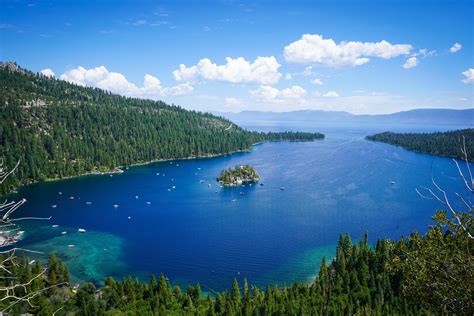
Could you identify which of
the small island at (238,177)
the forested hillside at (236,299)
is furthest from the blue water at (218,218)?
the forested hillside at (236,299)

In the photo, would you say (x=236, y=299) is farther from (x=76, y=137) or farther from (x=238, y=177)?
(x=76, y=137)

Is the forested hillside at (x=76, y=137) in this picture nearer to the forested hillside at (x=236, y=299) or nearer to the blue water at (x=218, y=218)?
the blue water at (x=218, y=218)

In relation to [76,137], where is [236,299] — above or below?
below

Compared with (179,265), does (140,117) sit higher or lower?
higher

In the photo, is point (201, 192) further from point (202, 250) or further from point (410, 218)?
point (410, 218)

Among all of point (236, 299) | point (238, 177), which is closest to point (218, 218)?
point (238, 177)

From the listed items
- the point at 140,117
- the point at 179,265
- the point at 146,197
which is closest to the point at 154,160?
the point at 140,117

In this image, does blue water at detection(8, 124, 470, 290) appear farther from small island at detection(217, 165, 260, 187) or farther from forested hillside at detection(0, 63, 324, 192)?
forested hillside at detection(0, 63, 324, 192)
